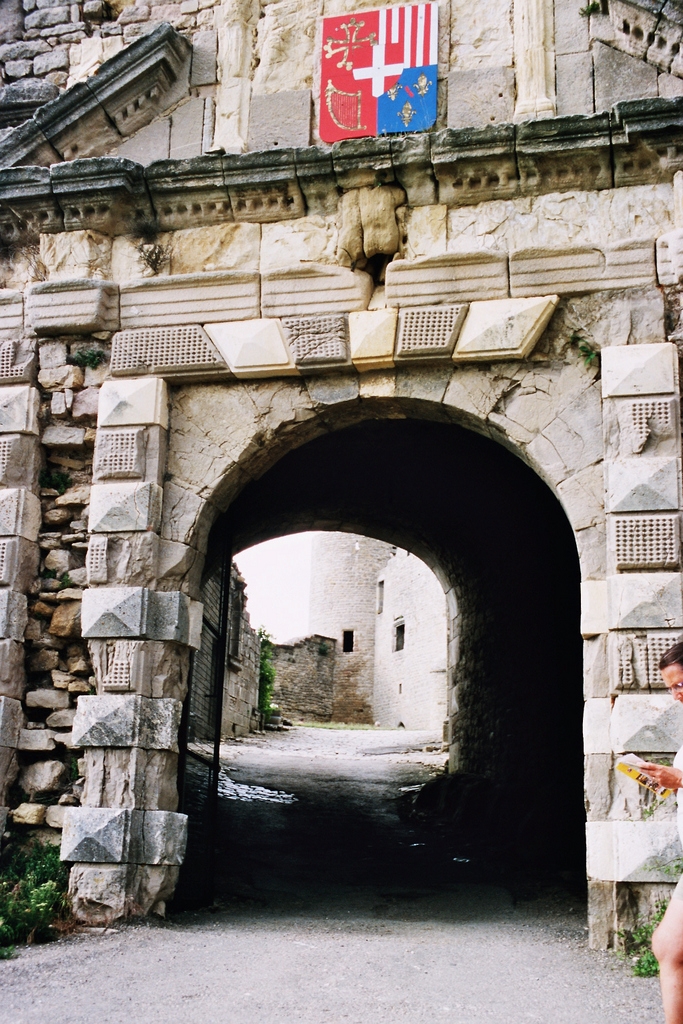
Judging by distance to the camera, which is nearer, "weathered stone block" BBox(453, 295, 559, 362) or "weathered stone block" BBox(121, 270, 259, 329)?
"weathered stone block" BBox(453, 295, 559, 362)

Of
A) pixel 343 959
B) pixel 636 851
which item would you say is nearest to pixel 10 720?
pixel 343 959

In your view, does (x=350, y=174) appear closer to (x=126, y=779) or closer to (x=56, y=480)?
(x=56, y=480)

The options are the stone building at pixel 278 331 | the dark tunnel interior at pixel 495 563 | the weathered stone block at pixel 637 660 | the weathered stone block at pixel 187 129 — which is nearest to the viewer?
the weathered stone block at pixel 637 660

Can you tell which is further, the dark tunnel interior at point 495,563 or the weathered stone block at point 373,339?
the dark tunnel interior at point 495,563

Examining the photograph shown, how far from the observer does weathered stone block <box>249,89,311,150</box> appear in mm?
6066

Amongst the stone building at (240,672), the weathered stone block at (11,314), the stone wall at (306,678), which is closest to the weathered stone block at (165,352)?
the weathered stone block at (11,314)

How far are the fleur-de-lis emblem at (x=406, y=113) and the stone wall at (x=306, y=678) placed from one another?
63.2ft

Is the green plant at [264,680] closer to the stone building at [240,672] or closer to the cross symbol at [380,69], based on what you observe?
the stone building at [240,672]

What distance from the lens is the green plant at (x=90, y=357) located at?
Answer: 600 centimetres

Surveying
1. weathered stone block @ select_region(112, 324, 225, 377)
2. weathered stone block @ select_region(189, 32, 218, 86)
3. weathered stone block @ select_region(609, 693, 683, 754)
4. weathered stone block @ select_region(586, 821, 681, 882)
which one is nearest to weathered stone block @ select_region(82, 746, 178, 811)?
weathered stone block @ select_region(112, 324, 225, 377)

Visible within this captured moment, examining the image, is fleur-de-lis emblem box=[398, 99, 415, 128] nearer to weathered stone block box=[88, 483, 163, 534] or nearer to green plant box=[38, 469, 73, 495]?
weathered stone block box=[88, 483, 163, 534]

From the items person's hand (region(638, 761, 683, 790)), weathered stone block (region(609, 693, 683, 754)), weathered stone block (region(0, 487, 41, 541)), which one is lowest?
person's hand (region(638, 761, 683, 790))

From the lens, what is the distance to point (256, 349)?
225 inches

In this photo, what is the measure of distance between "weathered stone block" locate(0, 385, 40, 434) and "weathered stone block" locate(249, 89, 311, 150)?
6.51 feet
